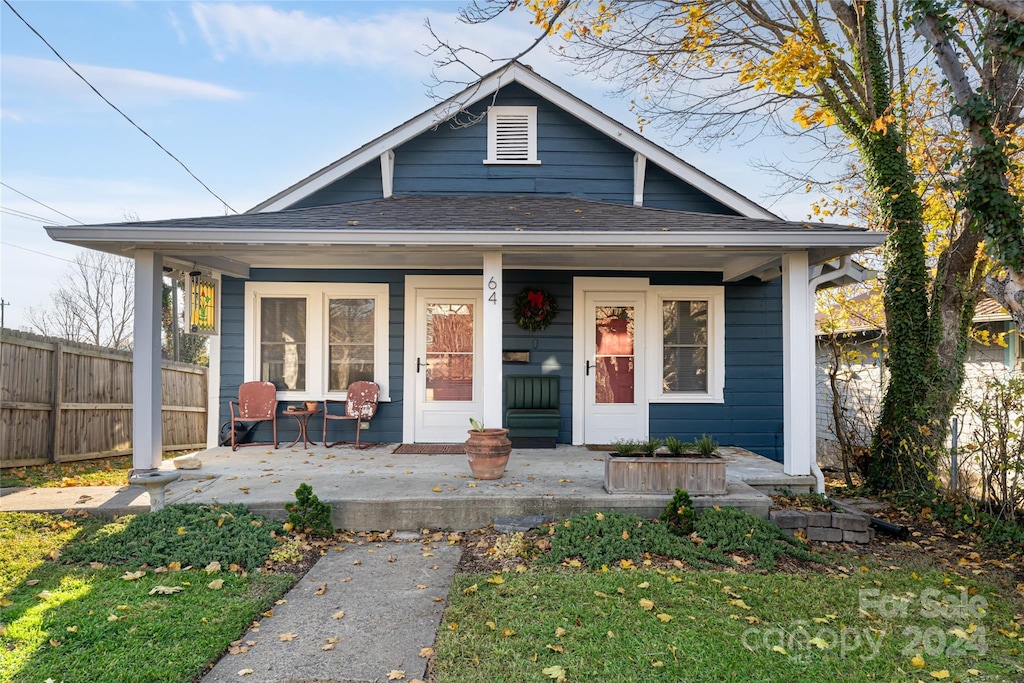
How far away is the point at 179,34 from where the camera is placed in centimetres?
1081

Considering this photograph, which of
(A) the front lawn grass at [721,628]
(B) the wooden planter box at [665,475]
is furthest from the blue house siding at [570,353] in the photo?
(A) the front lawn grass at [721,628]

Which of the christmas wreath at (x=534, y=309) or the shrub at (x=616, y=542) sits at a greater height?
the christmas wreath at (x=534, y=309)

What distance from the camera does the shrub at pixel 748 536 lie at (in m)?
4.55

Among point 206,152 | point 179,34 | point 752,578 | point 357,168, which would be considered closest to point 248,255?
point 357,168

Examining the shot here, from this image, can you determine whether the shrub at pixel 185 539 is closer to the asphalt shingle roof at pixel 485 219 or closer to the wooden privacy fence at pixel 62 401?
the asphalt shingle roof at pixel 485 219

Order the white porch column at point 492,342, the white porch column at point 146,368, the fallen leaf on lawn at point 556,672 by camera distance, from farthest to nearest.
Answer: the white porch column at point 492,342 < the white porch column at point 146,368 < the fallen leaf on lawn at point 556,672

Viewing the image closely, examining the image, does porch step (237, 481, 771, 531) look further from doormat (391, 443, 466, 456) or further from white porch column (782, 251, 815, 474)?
doormat (391, 443, 466, 456)

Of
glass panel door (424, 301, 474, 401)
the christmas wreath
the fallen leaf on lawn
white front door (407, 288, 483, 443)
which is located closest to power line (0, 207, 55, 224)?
white front door (407, 288, 483, 443)

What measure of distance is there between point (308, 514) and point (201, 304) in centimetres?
327

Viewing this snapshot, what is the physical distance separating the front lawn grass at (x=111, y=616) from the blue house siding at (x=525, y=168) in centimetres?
561

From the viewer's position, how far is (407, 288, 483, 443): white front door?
25.9ft

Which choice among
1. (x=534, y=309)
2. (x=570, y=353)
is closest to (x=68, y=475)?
(x=534, y=309)

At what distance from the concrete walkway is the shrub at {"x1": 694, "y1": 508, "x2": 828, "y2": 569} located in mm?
2050

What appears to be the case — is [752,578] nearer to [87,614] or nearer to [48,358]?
[87,614]
